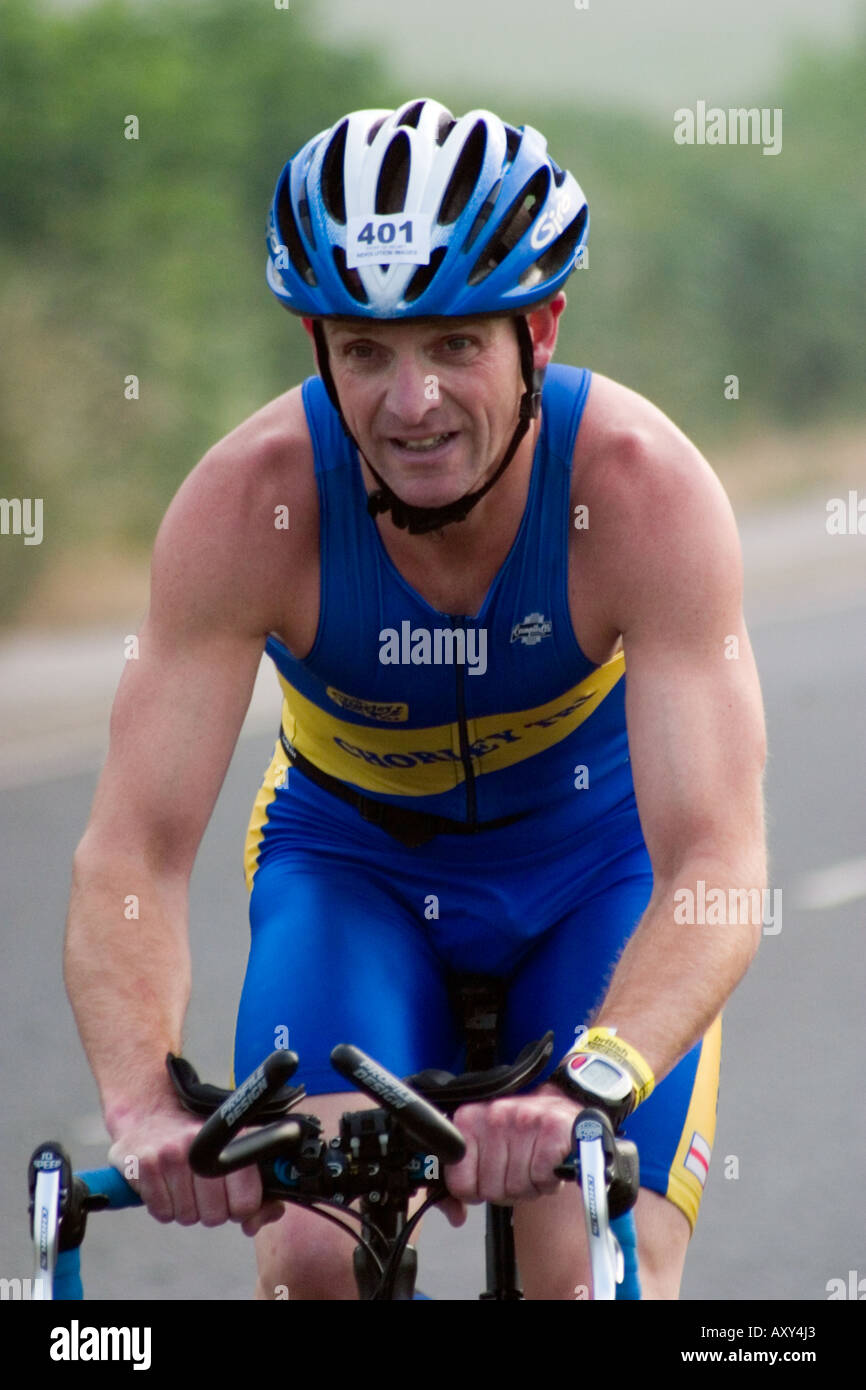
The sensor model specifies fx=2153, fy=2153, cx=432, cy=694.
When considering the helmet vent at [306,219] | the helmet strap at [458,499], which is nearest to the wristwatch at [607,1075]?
the helmet strap at [458,499]

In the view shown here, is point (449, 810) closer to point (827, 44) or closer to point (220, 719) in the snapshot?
point (220, 719)

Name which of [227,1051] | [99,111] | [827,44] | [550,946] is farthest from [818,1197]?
[827,44]

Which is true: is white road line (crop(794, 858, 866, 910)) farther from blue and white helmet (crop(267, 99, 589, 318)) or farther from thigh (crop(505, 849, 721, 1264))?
blue and white helmet (crop(267, 99, 589, 318))

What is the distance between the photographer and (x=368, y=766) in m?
4.10

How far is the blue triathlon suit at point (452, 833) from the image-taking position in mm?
3639

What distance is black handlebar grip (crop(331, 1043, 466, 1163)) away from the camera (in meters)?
2.66

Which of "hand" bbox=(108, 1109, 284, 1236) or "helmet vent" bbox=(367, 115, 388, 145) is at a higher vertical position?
"helmet vent" bbox=(367, 115, 388, 145)

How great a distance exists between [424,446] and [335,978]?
3.01 feet

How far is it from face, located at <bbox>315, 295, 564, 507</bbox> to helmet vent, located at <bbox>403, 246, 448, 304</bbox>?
5 cm

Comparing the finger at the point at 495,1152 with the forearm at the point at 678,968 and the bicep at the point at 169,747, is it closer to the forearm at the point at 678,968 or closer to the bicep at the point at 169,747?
the forearm at the point at 678,968

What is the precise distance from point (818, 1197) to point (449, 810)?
269 cm

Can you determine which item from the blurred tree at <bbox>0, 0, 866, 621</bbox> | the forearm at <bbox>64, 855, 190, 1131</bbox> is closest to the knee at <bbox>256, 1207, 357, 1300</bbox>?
the forearm at <bbox>64, 855, 190, 1131</bbox>

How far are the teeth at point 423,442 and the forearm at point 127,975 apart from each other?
805mm

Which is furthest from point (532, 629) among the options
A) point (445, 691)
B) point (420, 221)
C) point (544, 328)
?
point (420, 221)
